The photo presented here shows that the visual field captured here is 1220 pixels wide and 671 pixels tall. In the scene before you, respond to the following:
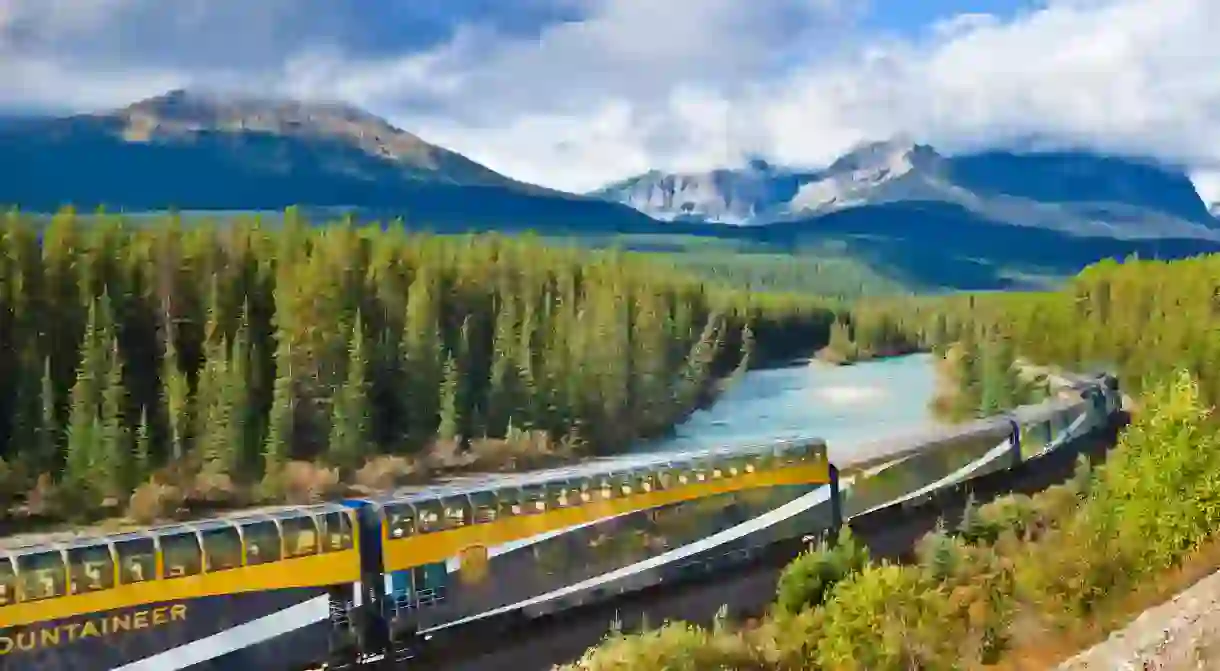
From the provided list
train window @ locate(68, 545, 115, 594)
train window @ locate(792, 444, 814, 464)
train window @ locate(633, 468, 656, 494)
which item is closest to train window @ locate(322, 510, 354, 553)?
train window @ locate(68, 545, 115, 594)

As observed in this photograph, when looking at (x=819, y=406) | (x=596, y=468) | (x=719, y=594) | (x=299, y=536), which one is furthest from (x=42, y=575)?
(x=819, y=406)

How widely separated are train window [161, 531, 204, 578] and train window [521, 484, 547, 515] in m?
2.86

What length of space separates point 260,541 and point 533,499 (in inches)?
99.6

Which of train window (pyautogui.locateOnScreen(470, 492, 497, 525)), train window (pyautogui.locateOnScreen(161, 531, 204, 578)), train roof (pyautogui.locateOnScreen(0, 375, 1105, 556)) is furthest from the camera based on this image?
train window (pyautogui.locateOnScreen(470, 492, 497, 525))

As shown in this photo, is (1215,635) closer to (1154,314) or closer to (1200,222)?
(1154,314)

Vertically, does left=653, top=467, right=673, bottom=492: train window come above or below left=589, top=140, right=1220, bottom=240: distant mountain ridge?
below

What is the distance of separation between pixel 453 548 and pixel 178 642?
231 centimetres

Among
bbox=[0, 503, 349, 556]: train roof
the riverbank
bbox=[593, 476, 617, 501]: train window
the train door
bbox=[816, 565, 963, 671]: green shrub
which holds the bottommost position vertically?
bbox=[816, 565, 963, 671]: green shrub

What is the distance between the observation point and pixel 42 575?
7410mm

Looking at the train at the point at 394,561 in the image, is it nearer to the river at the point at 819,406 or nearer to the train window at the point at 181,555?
the train window at the point at 181,555

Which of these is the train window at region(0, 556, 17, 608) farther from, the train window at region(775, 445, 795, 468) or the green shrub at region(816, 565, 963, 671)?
the train window at region(775, 445, 795, 468)

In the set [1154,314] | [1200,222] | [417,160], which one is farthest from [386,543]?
[1200,222]

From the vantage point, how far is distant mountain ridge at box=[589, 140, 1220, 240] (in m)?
19.9

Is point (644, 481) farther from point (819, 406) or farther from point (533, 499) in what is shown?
point (819, 406)
